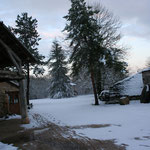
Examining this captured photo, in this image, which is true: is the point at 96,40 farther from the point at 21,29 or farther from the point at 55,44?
the point at 55,44

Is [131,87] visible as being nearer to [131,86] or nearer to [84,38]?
[131,86]

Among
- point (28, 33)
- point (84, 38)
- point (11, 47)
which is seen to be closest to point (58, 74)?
point (28, 33)

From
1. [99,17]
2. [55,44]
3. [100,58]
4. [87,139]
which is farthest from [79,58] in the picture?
[55,44]

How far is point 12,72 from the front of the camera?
9.09m

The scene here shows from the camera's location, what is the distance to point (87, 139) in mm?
5965

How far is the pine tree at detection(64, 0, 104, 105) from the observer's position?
1784 cm

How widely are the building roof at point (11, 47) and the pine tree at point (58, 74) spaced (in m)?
30.9

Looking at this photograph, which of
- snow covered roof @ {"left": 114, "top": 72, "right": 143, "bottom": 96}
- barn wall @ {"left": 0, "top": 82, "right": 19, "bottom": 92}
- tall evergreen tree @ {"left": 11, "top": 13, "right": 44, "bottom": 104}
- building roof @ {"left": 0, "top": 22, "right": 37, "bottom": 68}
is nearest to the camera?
building roof @ {"left": 0, "top": 22, "right": 37, "bottom": 68}

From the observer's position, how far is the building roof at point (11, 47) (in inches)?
347

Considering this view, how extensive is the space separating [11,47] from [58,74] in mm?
33135

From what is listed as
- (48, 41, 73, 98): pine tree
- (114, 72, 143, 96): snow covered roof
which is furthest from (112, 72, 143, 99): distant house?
(48, 41, 73, 98): pine tree

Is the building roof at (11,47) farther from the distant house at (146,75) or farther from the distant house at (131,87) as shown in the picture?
the distant house at (131,87)

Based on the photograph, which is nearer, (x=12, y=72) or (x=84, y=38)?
(x=12, y=72)

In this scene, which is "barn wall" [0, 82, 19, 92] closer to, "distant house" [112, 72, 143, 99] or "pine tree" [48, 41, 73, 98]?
"distant house" [112, 72, 143, 99]
